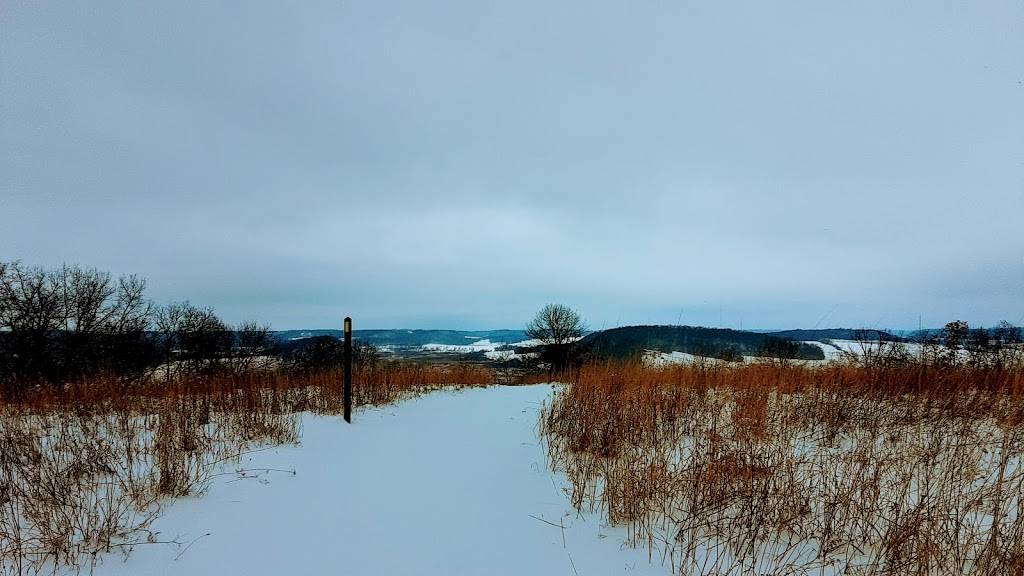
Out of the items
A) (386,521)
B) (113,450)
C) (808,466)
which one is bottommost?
(386,521)

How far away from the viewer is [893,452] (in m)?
4.14

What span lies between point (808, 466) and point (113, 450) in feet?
23.0

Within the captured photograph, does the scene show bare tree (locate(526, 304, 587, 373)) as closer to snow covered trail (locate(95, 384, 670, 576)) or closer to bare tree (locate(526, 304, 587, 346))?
bare tree (locate(526, 304, 587, 346))

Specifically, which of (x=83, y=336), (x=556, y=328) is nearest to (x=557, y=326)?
(x=556, y=328)

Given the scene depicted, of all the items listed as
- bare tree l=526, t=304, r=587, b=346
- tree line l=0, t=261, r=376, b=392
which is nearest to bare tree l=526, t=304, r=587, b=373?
bare tree l=526, t=304, r=587, b=346

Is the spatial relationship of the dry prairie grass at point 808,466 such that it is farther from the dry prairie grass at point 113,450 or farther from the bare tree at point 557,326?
the bare tree at point 557,326

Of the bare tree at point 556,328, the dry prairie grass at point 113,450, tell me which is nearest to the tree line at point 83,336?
the dry prairie grass at point 113,450

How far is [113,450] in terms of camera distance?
435 centimetres

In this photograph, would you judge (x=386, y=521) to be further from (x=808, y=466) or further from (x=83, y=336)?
(x=83, y=336)

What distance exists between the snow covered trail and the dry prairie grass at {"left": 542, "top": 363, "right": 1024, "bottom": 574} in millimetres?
465

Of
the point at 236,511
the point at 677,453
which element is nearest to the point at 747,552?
the point at 677,453

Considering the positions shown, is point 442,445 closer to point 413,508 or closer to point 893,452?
point 413,508

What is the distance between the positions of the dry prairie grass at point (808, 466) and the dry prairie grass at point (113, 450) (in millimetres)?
3475

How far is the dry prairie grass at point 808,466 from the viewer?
2636mm
